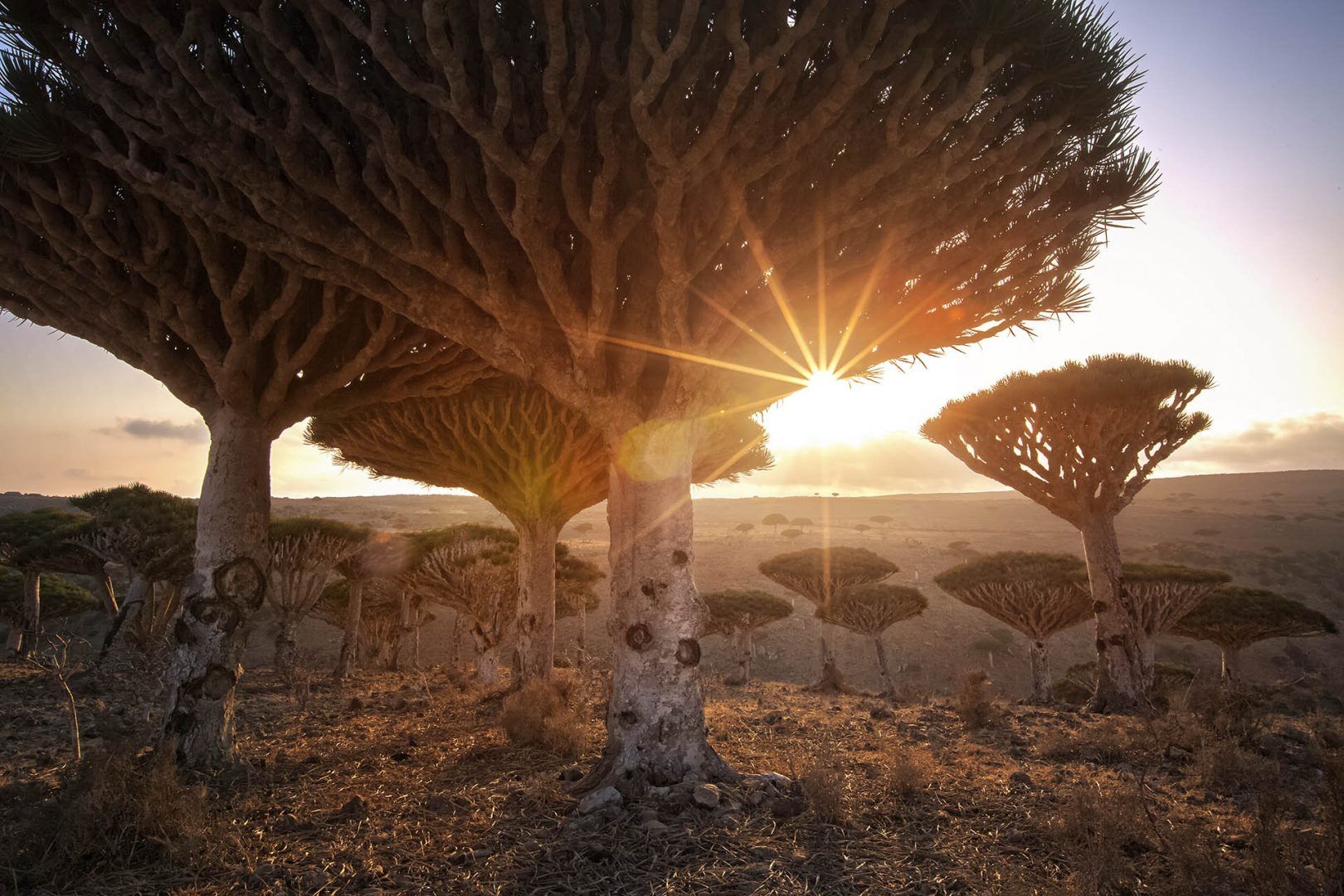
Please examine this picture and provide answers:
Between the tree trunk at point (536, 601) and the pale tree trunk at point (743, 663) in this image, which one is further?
the pale tree trunk at point (743, 663)

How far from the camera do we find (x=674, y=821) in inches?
177

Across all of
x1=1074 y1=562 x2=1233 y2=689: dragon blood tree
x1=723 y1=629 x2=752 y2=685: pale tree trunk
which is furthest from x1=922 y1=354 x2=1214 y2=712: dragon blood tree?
x1=723 y1=629 x2=752 y2=685: pale tree trunk

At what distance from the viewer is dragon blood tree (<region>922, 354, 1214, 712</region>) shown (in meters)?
12.3

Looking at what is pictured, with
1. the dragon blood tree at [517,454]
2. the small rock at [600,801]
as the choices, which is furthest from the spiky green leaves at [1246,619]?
the small rock at [600,801]

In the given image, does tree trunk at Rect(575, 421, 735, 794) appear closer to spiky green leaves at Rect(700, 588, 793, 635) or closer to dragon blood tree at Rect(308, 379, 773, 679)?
dragon blood tree at Rect(308, 379, 773, 679)

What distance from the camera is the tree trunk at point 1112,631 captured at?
41.2ft

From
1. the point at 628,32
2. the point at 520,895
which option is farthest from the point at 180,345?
the point at 520,895

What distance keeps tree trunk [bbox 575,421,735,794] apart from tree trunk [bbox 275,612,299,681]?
8487 mm

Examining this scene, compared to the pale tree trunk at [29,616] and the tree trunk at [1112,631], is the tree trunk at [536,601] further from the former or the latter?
the pale tree trunk at [29,616]

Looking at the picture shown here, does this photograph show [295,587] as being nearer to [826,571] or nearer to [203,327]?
[203,327]

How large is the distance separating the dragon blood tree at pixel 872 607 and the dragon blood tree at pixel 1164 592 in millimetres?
6538

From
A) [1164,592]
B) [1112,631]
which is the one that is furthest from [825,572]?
[1112,631]

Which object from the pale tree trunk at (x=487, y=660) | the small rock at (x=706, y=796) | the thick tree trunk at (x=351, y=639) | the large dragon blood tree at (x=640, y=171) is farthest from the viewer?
the pale tree trunk at (x=487, y=660)

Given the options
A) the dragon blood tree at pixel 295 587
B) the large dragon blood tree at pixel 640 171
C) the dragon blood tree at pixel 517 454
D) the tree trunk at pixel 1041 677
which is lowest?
the tree trunk at pixel 1041 677
